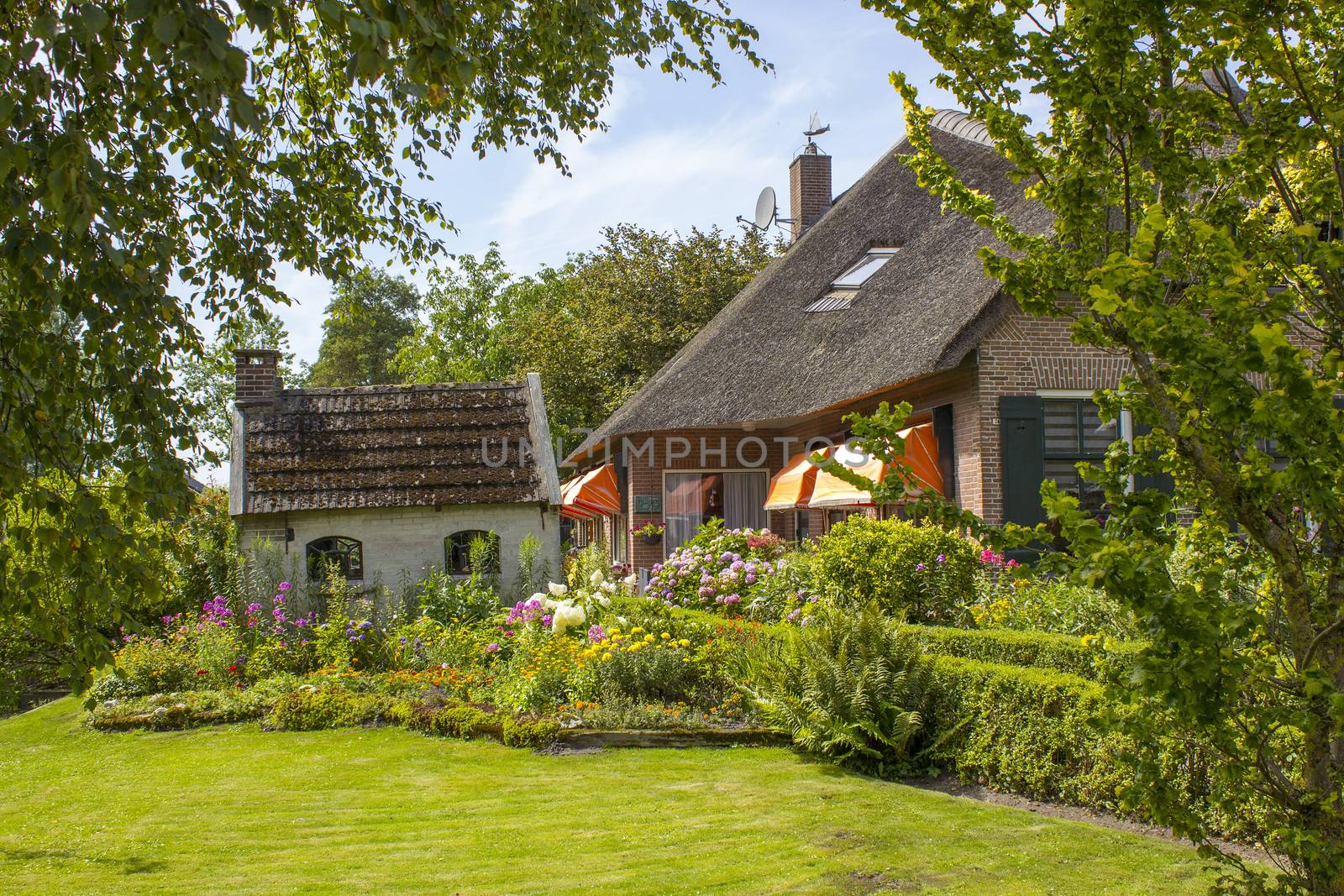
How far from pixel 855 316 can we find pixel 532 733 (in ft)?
30.6

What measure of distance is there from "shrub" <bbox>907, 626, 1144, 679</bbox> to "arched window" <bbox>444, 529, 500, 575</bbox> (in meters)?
7.22

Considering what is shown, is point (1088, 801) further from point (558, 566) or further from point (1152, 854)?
point (558, 566)

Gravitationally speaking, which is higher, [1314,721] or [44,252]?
[44,252]

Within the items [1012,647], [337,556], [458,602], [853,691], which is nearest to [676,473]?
[458,602]

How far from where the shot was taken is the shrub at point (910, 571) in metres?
10.7

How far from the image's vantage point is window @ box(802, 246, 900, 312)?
18172 millimetres

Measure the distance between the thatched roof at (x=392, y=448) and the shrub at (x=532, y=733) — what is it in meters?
5.95

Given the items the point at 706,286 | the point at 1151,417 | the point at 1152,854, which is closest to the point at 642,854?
the point at 1152,854

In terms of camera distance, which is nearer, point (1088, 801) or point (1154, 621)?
point (1154, 621)

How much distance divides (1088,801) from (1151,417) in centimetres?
412

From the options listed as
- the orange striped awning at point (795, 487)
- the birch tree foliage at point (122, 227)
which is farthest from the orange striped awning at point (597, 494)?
the birch tree foliage at point (122, 227)

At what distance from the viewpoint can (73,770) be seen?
9359 millimetres

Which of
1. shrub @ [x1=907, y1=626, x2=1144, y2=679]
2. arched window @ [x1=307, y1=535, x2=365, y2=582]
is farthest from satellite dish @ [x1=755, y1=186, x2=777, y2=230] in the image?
shrub @ [x1=907, y1=626, x2=1144, y2=679]

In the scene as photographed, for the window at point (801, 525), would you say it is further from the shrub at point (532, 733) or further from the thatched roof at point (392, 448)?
the shrub at point (532, 733)
